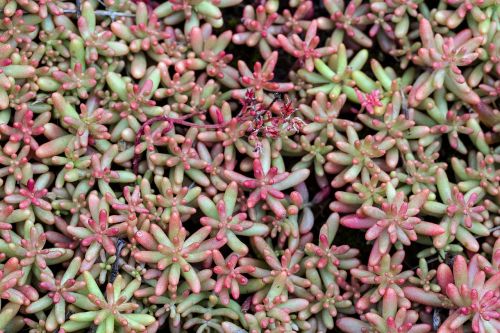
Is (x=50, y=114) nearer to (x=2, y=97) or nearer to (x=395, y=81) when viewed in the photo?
(x=2, y=97)

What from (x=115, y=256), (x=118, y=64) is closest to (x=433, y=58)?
(x=118, y=64)

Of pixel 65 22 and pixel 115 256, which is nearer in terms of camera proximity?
pixel 115 256

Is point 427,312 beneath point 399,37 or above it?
beneath

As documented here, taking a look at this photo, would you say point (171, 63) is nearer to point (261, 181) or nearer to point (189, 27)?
point (189, 27)

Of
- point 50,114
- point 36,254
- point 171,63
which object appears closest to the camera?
point 36,254

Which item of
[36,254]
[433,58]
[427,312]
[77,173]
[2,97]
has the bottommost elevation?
[427,312]

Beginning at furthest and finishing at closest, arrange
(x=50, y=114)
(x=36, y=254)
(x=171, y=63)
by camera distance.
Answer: (x=171, y=63)
(x=50, y=114)
(x=36, y=254)
